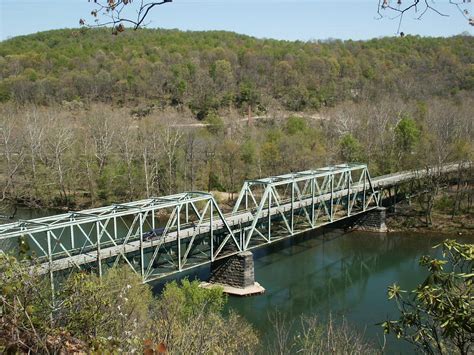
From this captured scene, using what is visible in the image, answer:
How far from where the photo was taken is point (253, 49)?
293 ft

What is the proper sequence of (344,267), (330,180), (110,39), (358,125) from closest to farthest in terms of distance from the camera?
(344,267), (330,180), (358,125), (110,39)

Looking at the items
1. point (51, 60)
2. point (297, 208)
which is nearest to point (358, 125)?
point (297, 208)

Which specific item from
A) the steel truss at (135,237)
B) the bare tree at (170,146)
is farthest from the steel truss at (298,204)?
the bare tree at (170,146)

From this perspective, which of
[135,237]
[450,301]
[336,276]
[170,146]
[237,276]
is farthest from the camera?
[170,146]

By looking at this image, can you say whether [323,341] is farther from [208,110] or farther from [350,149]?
[208,110]

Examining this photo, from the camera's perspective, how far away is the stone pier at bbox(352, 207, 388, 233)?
120 ft

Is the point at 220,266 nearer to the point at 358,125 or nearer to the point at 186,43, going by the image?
the point at 358,125

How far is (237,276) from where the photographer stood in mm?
25016

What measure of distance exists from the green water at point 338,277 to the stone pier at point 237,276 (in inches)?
20.7

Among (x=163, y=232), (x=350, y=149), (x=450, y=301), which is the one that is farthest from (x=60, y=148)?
(x=450, y=301)

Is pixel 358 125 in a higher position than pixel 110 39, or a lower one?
lower

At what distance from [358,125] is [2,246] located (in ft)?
128

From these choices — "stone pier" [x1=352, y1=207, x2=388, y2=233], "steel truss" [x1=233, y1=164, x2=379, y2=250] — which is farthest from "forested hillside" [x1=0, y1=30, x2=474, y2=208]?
"steel truss" [x1=233, y1=164, x2=379, y2=250]

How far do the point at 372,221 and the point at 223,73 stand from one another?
39.6 m
